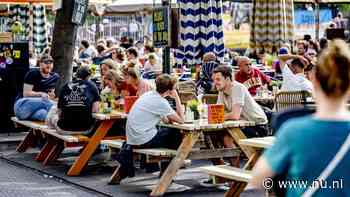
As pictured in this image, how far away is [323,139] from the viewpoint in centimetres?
350

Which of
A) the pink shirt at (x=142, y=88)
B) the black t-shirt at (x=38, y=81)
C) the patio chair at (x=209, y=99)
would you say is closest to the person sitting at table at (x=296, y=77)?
the patio chair at (x=209, y=99)

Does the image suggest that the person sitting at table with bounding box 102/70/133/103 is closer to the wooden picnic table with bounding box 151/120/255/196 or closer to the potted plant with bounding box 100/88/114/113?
the potted plant with bounding box 100/88/114/113

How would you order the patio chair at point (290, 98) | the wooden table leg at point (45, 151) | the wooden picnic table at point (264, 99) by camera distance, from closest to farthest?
the patio chair at point (290, 98) < the wooden table leg at point (45, 151) < the wooden picnic table at point (264, 99)

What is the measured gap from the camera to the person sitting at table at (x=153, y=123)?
9.50 m

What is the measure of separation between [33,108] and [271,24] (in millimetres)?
9655

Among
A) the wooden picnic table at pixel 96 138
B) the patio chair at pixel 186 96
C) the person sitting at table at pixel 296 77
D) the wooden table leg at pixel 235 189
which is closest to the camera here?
the wooden table leg at pixel 235 189

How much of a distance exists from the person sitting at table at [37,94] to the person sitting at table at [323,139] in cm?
954

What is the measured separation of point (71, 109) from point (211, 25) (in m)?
6.16

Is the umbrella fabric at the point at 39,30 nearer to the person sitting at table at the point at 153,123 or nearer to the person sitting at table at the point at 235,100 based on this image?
the person sitting at table at the point at 235,100

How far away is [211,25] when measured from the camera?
16.6 meters

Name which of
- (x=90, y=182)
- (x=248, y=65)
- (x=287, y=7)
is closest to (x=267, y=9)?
(x=287, y=7)

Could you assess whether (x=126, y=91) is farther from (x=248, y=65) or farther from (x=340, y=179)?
(x=340, y=179)

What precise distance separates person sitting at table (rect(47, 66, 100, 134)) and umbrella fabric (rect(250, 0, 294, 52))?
10.7m

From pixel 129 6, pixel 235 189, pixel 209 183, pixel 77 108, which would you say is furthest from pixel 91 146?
pixel 129 6
